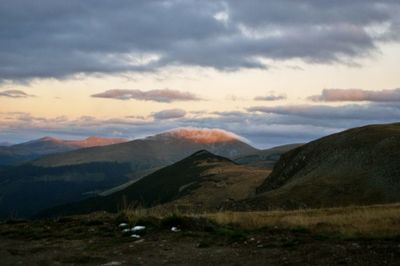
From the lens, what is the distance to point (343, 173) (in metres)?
76.8

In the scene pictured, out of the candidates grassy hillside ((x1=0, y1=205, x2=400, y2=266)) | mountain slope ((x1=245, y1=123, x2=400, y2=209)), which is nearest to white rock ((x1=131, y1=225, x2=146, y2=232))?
grassy hillside ((x1=0, y1=205, x2=400, y2=266))

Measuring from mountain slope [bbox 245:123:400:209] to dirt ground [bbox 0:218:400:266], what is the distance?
4322cm

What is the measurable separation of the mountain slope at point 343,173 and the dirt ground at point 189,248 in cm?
4322

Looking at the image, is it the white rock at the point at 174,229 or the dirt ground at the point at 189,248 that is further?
the white rock at the point at 174,229

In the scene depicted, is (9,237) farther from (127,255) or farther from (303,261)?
(303,261)

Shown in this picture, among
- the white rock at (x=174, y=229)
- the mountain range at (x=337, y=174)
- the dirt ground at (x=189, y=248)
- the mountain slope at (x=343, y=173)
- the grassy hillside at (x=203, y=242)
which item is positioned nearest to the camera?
the dirt ground at (x=189, y=248)

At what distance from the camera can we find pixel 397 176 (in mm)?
69562

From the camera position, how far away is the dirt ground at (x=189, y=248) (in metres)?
14.5

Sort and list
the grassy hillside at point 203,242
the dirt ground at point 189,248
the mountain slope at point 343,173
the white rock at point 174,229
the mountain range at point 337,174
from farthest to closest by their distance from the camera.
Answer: the mountain slope at point 343,173, the mountain range at point 337,174, the white rock at point 174,229, the grassy hillside at point 203,242, the dirt ground at point 189,248

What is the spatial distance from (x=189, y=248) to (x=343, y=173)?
2493 inches

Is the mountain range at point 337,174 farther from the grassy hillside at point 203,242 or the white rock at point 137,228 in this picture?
the white rock at point 137,228

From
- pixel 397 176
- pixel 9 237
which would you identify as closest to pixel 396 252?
pixel 9 237

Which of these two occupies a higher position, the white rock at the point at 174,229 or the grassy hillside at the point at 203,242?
the white rock at the point at 174,229

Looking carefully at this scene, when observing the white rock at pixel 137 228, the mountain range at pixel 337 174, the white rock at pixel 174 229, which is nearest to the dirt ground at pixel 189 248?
the white rock at pixel 174 229
